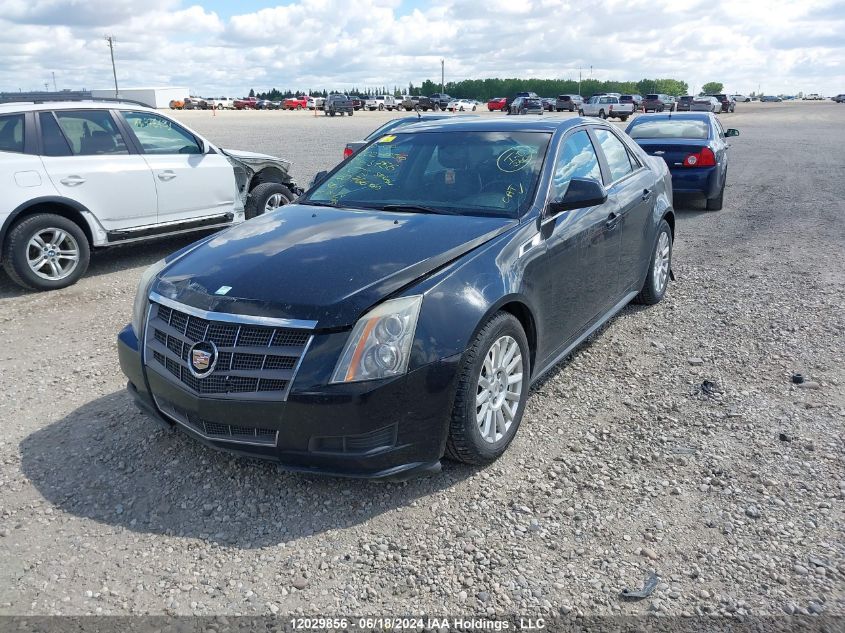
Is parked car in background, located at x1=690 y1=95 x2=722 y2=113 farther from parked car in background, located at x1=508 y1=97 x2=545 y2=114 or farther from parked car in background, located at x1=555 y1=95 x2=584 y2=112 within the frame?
parked car in background, located at x1=508 y1=97 x2=545 y2=114

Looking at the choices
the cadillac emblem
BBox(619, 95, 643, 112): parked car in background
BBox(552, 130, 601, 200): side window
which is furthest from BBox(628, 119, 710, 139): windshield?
BBox(619, 95, 643, 112): parked car in background

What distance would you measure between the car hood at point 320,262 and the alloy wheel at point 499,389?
556mm

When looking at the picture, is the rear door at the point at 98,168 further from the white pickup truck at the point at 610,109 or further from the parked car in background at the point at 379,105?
the parked car in background at the point at 379,105

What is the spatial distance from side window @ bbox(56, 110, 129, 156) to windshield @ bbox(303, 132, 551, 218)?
381 centimetres

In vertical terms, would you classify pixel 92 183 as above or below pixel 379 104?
below

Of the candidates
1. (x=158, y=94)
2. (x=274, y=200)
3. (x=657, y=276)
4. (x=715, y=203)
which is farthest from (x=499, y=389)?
(x=158, y=94)

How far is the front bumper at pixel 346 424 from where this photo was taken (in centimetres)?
309

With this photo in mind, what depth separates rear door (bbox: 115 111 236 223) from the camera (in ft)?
26.3

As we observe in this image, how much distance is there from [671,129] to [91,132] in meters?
9.25

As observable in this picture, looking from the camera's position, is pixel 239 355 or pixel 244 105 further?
pixel 244 105

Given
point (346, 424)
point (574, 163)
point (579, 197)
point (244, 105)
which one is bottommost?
point (346, 424)

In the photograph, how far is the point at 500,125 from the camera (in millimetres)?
4852

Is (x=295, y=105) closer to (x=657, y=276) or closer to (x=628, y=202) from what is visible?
(x=657, y=276)

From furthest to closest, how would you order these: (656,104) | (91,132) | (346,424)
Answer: (656,104) < (91,132) < (346,424)
